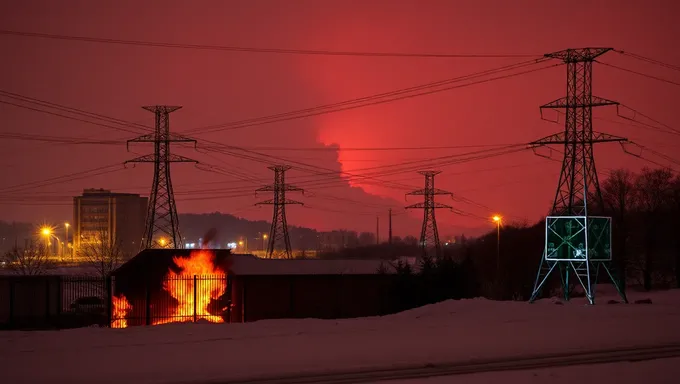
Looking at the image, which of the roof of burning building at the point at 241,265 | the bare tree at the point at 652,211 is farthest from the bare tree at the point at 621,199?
the roof of burning building at the point at 241,265

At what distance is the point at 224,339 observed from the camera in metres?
26.3

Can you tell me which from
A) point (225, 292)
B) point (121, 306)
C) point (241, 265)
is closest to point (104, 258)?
point (241, 265)

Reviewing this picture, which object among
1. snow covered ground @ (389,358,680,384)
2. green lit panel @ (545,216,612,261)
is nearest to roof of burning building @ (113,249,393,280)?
green lit panel @ (545,216,612,261)

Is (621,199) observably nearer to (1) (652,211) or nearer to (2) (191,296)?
(1) (652,211)

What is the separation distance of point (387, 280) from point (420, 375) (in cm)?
2354

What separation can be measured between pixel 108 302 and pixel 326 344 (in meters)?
13.4

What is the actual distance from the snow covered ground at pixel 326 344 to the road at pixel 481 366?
2.02ft

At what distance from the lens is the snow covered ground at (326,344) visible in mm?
19922

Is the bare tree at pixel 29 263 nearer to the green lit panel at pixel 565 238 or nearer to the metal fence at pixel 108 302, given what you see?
the metal fence at pixel 108 302

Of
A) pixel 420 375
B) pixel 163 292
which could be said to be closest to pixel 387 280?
pixel 163 292

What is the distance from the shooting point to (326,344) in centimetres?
2500

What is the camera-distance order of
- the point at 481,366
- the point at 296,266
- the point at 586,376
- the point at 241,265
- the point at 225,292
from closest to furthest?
the point at 586,376 → the point at 481,366 → the point at 225,292 → the point at 241,265 → the point at 296,266

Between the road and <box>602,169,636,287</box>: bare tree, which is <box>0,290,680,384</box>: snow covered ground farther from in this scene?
<box>602,169,636,287</box>: bare tree

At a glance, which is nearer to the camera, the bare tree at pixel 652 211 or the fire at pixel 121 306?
the fire at pixel 121 306
